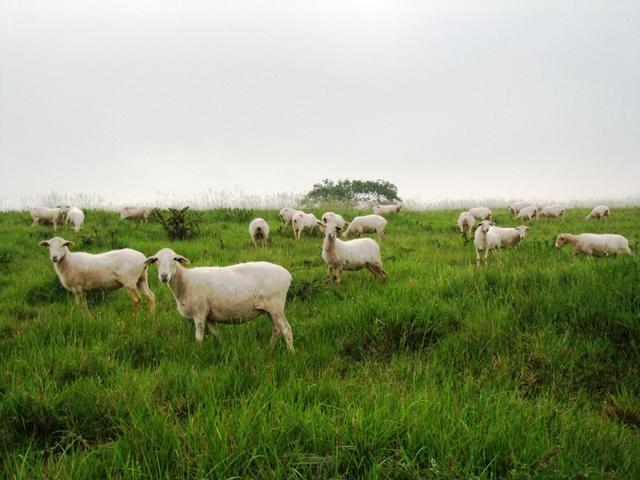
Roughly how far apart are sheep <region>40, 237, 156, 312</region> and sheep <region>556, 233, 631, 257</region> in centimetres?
1034

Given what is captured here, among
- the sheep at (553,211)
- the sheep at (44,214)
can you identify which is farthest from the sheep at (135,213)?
the sheep at (553,211)

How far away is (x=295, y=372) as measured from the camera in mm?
3480

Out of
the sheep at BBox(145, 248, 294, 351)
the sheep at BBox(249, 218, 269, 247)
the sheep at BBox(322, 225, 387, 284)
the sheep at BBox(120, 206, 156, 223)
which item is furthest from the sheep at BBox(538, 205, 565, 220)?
the sheep at BBox(145, 248, 294, 351)

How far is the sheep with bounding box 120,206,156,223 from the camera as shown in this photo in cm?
1673

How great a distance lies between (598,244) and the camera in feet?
33.6

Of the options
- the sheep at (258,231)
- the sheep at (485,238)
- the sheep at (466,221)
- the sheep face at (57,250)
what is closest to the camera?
the sheep face at (57,250)

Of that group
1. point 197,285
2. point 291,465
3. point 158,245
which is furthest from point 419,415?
point 158,245

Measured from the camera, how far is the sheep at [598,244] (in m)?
9.98

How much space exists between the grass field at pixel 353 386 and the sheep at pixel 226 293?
0.93 ft

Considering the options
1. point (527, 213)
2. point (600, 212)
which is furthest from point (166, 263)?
point (600, 212)

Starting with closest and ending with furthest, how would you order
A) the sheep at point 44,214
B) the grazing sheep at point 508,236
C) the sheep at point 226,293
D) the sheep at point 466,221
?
1. the sheep at point 226,293
2. the grazing sheep at point 508,236
3. the sheep at point 44,214
4. the sheep at point 466,221

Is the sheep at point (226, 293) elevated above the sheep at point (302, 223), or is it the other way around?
the sheep at point (302, 223)

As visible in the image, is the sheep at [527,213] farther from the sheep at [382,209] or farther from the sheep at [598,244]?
the sheep at [598,244]

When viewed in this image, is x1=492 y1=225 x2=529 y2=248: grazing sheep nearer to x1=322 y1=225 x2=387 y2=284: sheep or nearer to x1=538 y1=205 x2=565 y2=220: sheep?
x1=322 y1=225 x2=387 y2=284: sheep
